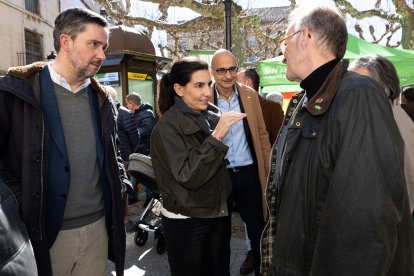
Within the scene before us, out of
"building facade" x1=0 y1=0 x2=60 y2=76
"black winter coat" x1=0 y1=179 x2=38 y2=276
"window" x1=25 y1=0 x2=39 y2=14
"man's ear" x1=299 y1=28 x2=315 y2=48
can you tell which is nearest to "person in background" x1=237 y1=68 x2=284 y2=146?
Result: "man's ear" x1=299 y1=28 x2=315 y2=48

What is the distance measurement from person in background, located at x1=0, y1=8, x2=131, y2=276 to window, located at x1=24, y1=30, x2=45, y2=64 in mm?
22712

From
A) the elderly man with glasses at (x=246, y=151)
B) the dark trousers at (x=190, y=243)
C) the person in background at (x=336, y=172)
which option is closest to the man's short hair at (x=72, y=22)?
the person in background at (x=336, y=172)

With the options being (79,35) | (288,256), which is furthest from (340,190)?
(79,35)

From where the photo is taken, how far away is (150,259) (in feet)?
14.0

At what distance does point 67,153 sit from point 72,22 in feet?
2.35

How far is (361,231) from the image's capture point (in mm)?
1290

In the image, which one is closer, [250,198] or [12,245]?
[12,245]

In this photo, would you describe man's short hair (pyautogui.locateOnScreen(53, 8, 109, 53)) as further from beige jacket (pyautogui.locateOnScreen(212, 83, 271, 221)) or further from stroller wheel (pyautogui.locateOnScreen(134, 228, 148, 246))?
stroller wheel (pyautogui.locateOnScreen(134, 228, 148, 246))

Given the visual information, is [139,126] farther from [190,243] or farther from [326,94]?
[326,94]

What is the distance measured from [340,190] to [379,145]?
0.20 m

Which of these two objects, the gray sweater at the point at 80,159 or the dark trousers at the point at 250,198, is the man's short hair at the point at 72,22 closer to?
the gray sweater at the point at 80,159

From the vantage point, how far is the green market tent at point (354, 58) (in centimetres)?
633

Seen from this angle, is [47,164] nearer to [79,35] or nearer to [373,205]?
[79,35]

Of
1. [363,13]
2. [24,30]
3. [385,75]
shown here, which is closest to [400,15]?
[363,13]
